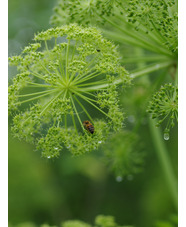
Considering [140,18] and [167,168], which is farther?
[167,168]

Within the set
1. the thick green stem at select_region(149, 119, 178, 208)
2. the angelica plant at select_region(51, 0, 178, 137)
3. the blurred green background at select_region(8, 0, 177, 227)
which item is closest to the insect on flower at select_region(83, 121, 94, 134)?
the angelica plant at select_region(51, 0, 178, 137)

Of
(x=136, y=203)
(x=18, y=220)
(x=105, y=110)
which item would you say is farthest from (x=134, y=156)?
(x=136, y=203)

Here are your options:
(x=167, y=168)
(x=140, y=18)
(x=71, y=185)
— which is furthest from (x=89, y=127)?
(x=71, y=185)

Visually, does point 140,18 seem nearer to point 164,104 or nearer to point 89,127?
point 164,104

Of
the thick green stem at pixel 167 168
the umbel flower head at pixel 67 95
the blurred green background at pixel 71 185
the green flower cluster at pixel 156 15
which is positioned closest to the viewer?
the umbel flower head at pixel 67 95

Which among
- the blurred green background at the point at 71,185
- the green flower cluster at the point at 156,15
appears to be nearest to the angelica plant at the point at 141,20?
the green flower cluster at the point at 156,15

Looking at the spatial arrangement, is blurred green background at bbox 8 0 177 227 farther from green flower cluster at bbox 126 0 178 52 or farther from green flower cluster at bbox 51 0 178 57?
green flower cluster at bbox 126 0 178 52

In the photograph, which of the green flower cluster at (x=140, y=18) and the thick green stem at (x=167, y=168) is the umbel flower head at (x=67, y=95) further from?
the thick green stem at (x=167, y=168)

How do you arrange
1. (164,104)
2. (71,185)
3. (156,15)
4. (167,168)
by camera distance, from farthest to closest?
1. (71,185)
2. (167,168)
3. (156,15)
4. (164,104)

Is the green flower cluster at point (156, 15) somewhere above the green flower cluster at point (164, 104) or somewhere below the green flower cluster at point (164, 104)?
above
